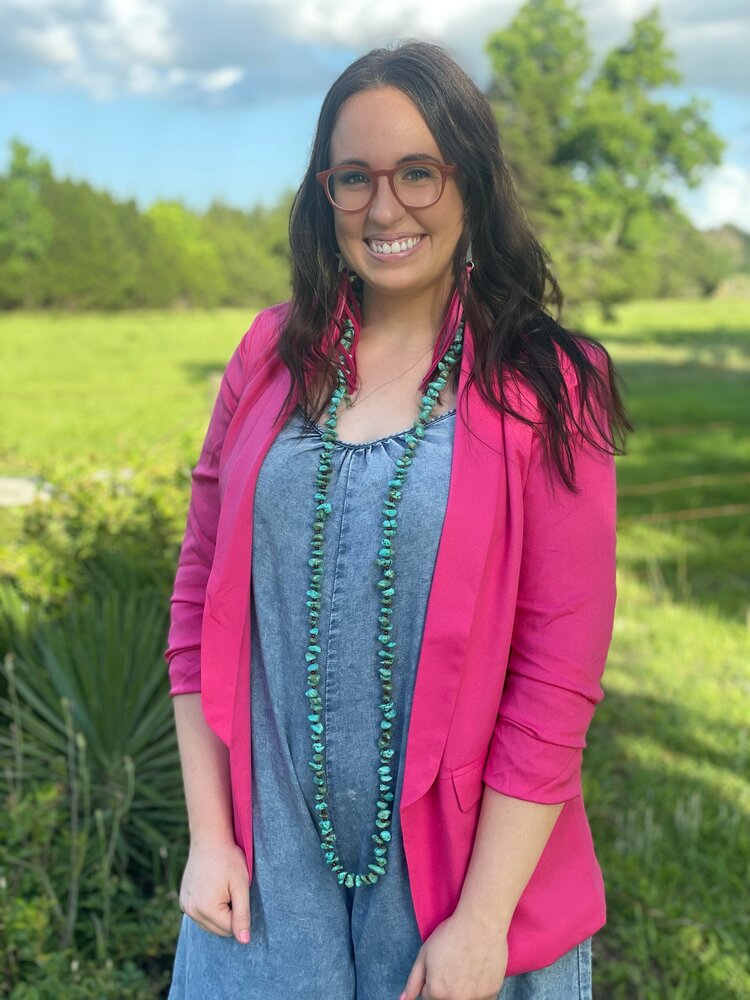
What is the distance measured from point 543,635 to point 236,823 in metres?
0.55

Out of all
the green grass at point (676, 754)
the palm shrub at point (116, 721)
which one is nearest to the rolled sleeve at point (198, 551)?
the palm shrub at point (116, 721)

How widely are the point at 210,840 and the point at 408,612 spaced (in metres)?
0.48

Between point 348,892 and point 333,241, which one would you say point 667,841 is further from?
point 333,241

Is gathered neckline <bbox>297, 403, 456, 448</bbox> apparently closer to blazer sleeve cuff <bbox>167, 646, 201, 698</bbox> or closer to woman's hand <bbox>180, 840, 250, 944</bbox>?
blazer sleeve cuff <bbox>167, 646, 201, 698</bbox>

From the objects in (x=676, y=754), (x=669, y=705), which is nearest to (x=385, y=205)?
(x=676, y=754)

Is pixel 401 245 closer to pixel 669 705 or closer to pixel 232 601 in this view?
pixel 232 601

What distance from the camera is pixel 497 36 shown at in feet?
77.1

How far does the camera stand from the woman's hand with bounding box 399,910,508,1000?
132cm

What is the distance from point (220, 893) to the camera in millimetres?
1446

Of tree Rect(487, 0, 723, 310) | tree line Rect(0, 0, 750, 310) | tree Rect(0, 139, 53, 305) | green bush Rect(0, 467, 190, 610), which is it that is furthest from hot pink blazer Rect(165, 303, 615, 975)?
tree Rect(0, 139, 53, 305)

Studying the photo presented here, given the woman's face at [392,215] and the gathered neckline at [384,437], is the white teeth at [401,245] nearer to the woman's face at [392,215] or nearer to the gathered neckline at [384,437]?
the woman's face at [392,215]

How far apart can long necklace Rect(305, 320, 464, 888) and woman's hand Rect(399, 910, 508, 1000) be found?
5.0 inches

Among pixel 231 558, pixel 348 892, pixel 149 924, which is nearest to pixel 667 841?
pixel 149 924

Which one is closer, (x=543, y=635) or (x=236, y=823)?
(x=543, y=635)
